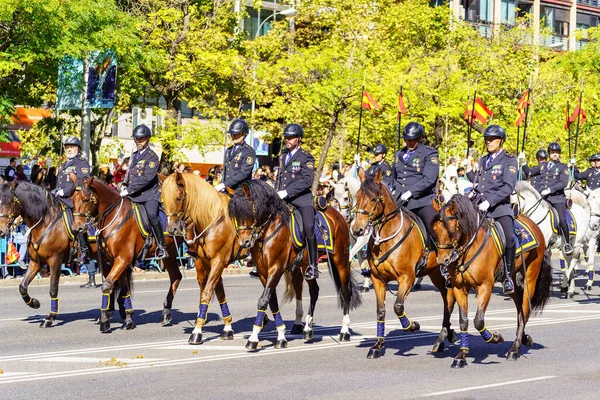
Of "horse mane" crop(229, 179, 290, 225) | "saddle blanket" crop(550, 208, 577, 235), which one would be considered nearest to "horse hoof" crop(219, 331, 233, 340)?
"horse mane" crop(229, 179, 290, 225)

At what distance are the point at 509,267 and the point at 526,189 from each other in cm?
725

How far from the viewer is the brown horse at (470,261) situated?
39.8 ft

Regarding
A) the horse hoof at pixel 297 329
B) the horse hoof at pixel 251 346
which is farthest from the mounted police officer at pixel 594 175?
the horse hoof at pixel 251 346

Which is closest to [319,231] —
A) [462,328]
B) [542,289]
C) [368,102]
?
[462,328]

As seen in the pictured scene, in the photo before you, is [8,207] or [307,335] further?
[8,207]

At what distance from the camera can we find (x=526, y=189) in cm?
2000

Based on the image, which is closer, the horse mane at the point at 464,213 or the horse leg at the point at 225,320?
the horse mane at the point at 464,213

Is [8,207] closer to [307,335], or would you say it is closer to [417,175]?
[307,335]

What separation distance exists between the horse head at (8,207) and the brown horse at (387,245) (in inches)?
230

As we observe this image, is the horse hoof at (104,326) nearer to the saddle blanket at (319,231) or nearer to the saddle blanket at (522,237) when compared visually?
the saddle blanket at (319,231)

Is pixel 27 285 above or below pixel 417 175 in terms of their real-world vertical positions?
below

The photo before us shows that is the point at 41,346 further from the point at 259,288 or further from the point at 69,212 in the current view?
the point at 259,288

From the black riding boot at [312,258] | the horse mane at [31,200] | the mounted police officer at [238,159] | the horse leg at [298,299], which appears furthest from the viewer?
the horse mane at [31,200]

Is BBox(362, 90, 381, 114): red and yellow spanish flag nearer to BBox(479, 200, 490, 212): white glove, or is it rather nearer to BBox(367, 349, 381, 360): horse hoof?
BBox(479, 200, 490, 212): white glove
